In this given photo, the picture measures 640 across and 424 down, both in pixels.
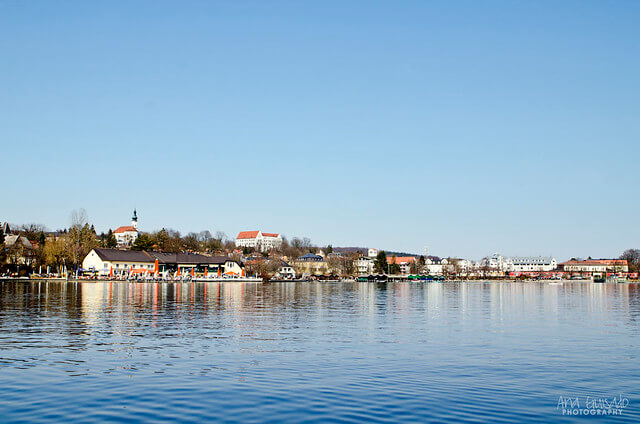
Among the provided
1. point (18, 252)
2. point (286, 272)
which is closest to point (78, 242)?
point (18, 252)

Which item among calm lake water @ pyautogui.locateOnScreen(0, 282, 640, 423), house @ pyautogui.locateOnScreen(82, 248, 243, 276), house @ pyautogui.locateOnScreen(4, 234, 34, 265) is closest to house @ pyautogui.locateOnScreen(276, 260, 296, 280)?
house @ pyautogui.locateOnScreen(82, 248, 243, 276)

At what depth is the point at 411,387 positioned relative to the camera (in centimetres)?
1686

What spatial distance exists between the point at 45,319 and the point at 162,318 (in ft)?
22.0

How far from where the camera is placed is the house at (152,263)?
140375mm

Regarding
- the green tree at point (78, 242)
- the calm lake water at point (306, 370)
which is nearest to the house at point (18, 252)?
the green tree at point (78, 242)

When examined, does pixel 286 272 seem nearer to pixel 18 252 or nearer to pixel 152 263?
pixel 152 263

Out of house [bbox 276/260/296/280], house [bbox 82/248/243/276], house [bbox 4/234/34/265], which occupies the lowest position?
house [bbox 276/260/296/280]

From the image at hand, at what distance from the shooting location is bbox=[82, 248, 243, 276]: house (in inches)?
5527

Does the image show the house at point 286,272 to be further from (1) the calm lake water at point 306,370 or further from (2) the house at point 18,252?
(1) the calm lake water at point 306,370

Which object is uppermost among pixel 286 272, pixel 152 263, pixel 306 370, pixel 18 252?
pixel 18 252

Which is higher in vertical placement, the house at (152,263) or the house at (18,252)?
the house at (18,252)

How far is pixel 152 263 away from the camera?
494ft

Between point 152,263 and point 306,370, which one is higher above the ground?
point 306,370

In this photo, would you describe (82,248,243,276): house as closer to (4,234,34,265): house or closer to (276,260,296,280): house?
(4,234,34,265): house
